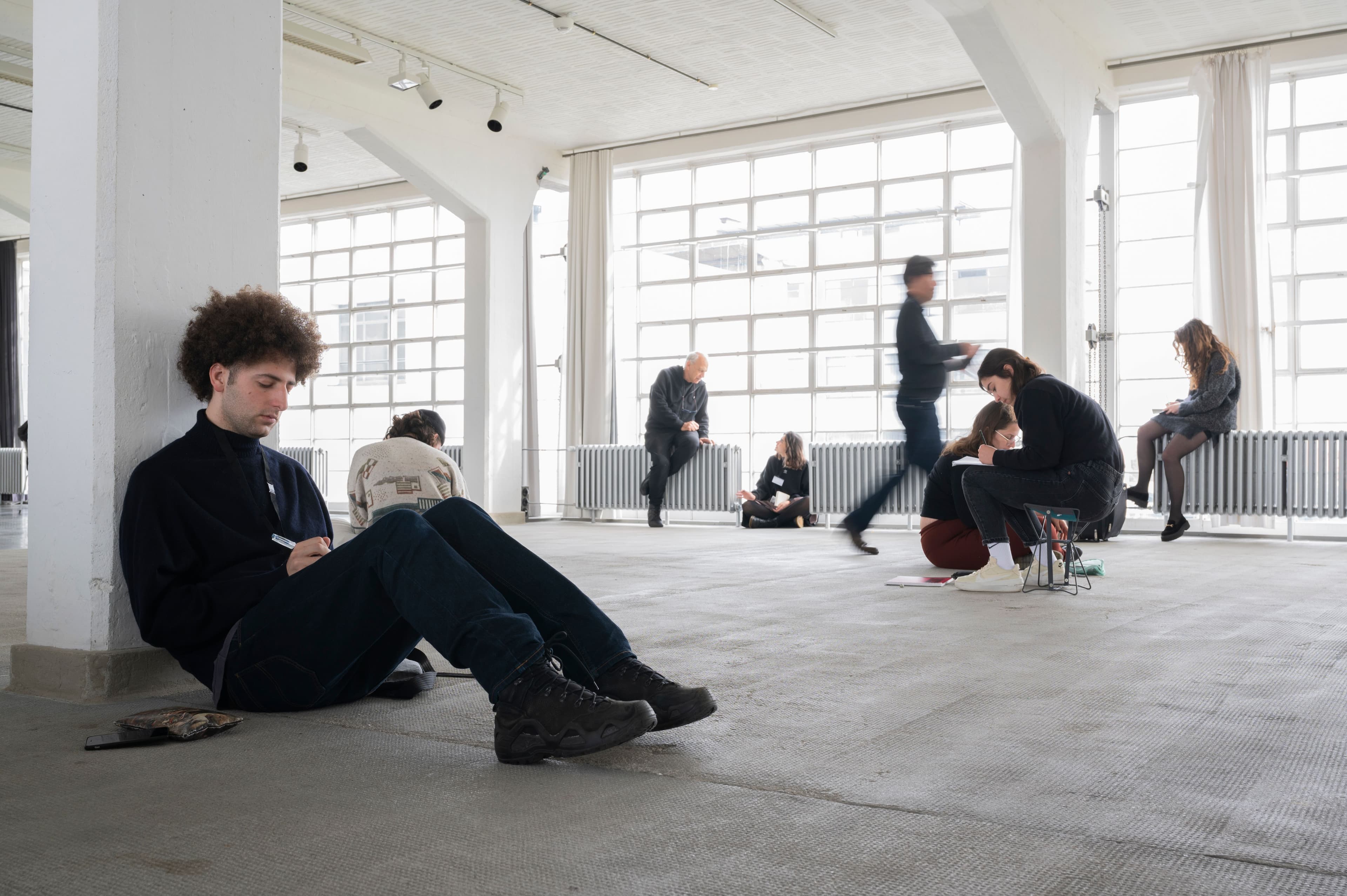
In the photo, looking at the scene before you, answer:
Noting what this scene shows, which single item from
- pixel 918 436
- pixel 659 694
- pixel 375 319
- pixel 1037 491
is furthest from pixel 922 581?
pixel 375 319

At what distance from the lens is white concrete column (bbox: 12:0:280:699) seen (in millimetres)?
2553

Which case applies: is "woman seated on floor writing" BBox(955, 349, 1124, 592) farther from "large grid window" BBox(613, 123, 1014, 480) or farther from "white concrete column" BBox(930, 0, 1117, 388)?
"large grid window" BBox(613, 123, 1014, 480)

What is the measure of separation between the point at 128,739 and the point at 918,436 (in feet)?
15.5

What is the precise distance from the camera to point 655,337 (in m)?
13.3

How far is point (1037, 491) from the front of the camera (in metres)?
4.70

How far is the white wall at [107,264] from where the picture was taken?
255cm

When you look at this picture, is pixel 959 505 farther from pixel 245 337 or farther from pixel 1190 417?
pixel 1190 417

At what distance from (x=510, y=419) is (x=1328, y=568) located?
8562 millimetres

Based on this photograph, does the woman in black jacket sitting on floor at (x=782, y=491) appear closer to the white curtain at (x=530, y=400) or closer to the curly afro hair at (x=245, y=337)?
the white curtain at (x=530, y=400)

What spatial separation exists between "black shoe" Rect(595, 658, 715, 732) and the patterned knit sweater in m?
1.80

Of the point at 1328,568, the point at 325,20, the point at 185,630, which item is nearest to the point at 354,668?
the point at 185,630

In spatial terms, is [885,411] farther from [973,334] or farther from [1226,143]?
[1226,143]

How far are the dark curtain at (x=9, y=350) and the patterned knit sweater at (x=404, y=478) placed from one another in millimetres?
15834

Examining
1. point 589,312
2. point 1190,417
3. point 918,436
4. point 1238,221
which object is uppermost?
point 1238,221
